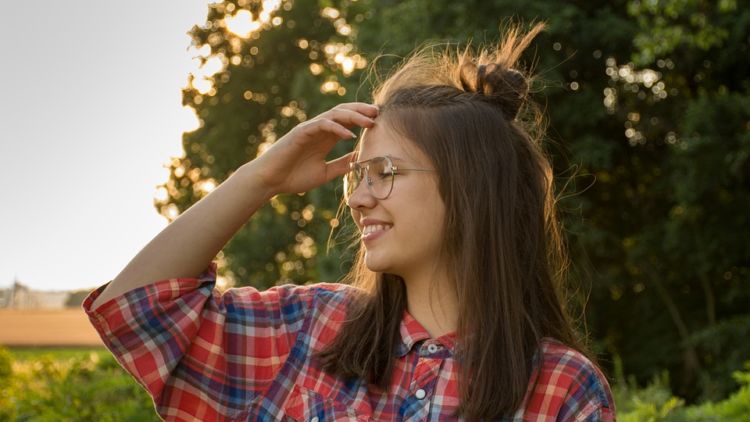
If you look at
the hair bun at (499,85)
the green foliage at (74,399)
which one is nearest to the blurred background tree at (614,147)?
the green foliage at (74,399)

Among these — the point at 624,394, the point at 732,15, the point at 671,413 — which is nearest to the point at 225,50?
the point at 732,15

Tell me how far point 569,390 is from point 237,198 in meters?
0.83

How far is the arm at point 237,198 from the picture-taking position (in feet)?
7.10

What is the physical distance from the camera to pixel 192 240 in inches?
85.9

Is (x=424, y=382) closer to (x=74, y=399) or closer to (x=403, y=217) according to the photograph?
(x=403, y=217)

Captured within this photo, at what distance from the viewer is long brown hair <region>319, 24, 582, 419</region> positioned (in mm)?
2145

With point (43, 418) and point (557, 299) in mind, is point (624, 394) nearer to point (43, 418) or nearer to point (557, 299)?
point (43, 418)

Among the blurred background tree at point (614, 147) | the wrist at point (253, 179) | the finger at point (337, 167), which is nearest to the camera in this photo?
the wrist at point (253, 179)

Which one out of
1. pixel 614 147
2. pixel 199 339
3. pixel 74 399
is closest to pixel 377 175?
pixel 199 339

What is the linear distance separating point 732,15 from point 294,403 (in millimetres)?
9174

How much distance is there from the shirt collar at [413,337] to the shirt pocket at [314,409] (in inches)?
7.4

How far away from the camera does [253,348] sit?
88.0 inches

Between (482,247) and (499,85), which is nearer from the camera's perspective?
(482,247)

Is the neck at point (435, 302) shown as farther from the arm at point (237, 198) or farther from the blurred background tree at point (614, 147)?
the blurred background tree at point (614, 147)
